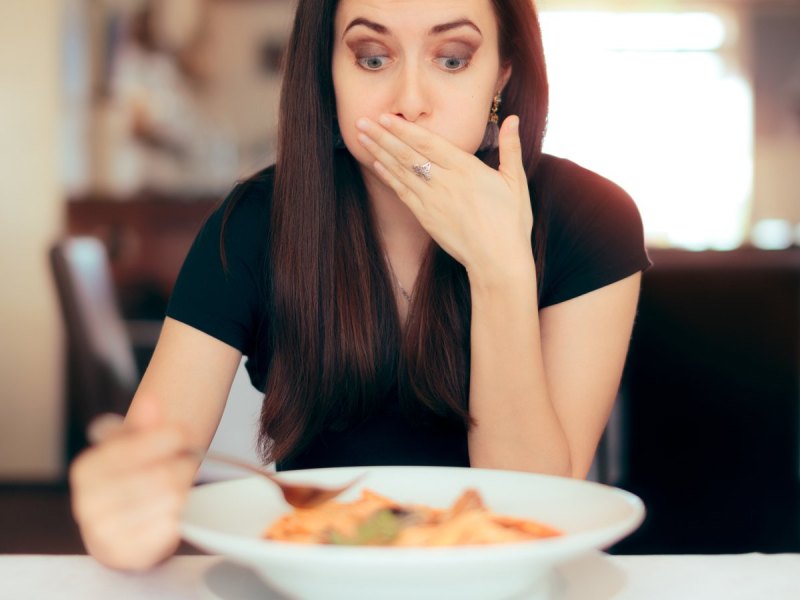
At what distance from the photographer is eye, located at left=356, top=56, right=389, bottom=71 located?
1.09 metres

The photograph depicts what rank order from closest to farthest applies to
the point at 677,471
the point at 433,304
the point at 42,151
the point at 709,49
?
the point at 433,304 < the point at 677,471 < the point at 42,151 < the point at 709,49

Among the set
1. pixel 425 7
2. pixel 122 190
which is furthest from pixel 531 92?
pixel 122 190

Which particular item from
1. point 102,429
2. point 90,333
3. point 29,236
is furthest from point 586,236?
point 29,236

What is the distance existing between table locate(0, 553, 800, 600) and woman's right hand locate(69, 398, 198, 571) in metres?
0.04

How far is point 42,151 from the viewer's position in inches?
144

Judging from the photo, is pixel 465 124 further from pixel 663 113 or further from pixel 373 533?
pixel 663 113

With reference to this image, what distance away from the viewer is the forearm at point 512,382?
3.23 ft

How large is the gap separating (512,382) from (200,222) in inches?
104

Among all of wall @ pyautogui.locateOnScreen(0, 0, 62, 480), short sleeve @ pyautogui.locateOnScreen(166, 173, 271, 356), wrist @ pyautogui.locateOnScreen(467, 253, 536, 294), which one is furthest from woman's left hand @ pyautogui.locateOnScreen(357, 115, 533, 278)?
wall @ pyautogui.locateOnScreen(0, 0, 62, 480)

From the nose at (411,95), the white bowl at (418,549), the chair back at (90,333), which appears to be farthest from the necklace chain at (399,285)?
the chair back at (90,333)

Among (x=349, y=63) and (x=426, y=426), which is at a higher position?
(x=349, y=63)

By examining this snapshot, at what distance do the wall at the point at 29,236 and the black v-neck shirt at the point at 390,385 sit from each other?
2.70 metres

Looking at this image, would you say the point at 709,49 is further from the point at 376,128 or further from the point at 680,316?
the point at 376,128

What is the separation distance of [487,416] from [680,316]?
5.58ft
